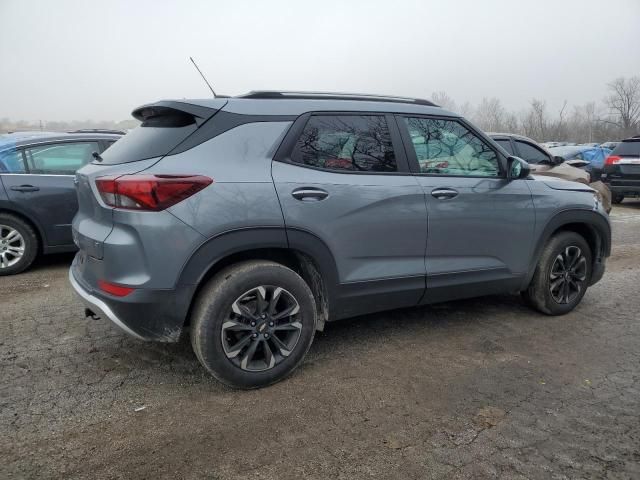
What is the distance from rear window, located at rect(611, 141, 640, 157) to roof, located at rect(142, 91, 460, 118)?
10.9 m

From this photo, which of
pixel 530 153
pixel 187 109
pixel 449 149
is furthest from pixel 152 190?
pixel 530 153

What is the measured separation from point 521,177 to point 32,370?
3.88 meters

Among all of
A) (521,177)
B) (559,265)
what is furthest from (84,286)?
(559,265)

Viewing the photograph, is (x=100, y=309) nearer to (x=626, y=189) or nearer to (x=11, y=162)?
(x=11, y=162)

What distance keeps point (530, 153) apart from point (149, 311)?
7250mm

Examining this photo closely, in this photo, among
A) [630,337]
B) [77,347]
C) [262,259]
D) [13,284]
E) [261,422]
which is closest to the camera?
[261,422]

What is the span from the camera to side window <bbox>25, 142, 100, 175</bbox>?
19.0ft

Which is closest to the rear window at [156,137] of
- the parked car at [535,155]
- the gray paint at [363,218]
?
the gray paint at [363,218]

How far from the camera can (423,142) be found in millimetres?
3652

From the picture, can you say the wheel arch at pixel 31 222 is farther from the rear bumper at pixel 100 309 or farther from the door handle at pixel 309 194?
the door handle at pixel 309 194

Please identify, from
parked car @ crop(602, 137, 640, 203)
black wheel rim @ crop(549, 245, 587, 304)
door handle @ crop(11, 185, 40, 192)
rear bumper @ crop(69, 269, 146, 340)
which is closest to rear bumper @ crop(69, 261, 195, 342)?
rear bumper @ crop(69, 269, 146, 340)

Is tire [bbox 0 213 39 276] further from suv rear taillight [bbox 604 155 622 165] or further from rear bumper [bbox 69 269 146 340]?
suv rear taillight [bbox 604 155 622 165]

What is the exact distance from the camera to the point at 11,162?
224 inches

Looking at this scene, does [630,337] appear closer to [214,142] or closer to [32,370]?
[214,142]
